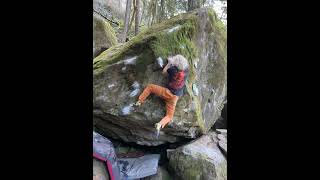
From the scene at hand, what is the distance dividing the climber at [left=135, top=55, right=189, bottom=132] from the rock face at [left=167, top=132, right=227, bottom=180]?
117 centimetres

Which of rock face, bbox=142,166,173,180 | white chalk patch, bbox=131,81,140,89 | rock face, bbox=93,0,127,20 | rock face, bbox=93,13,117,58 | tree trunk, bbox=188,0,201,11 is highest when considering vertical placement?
rock face, bbox=93,0,127,20

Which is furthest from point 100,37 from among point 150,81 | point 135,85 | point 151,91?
point 151,91

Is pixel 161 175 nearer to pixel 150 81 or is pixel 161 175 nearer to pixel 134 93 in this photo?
pixel 134 93

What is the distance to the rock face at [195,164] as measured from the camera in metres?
5.68

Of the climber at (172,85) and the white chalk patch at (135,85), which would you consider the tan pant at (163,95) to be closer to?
the climber at (172,85)

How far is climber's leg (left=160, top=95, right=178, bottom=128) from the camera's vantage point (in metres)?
5.10

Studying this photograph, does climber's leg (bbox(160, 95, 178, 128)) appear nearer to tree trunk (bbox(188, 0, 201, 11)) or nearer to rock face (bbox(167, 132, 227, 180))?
rock face (bbox(167, 132, 227, 180))

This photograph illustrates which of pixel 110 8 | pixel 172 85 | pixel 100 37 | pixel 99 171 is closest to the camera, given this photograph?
pixel 99 171

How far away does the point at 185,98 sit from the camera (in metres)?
5.54

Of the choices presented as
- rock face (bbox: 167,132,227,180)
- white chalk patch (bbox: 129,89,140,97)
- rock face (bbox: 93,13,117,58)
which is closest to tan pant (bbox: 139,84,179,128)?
white chalk patch (bbox: 129,89,140,97)

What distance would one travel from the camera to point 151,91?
5.07m

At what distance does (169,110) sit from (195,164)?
1.33 metres
